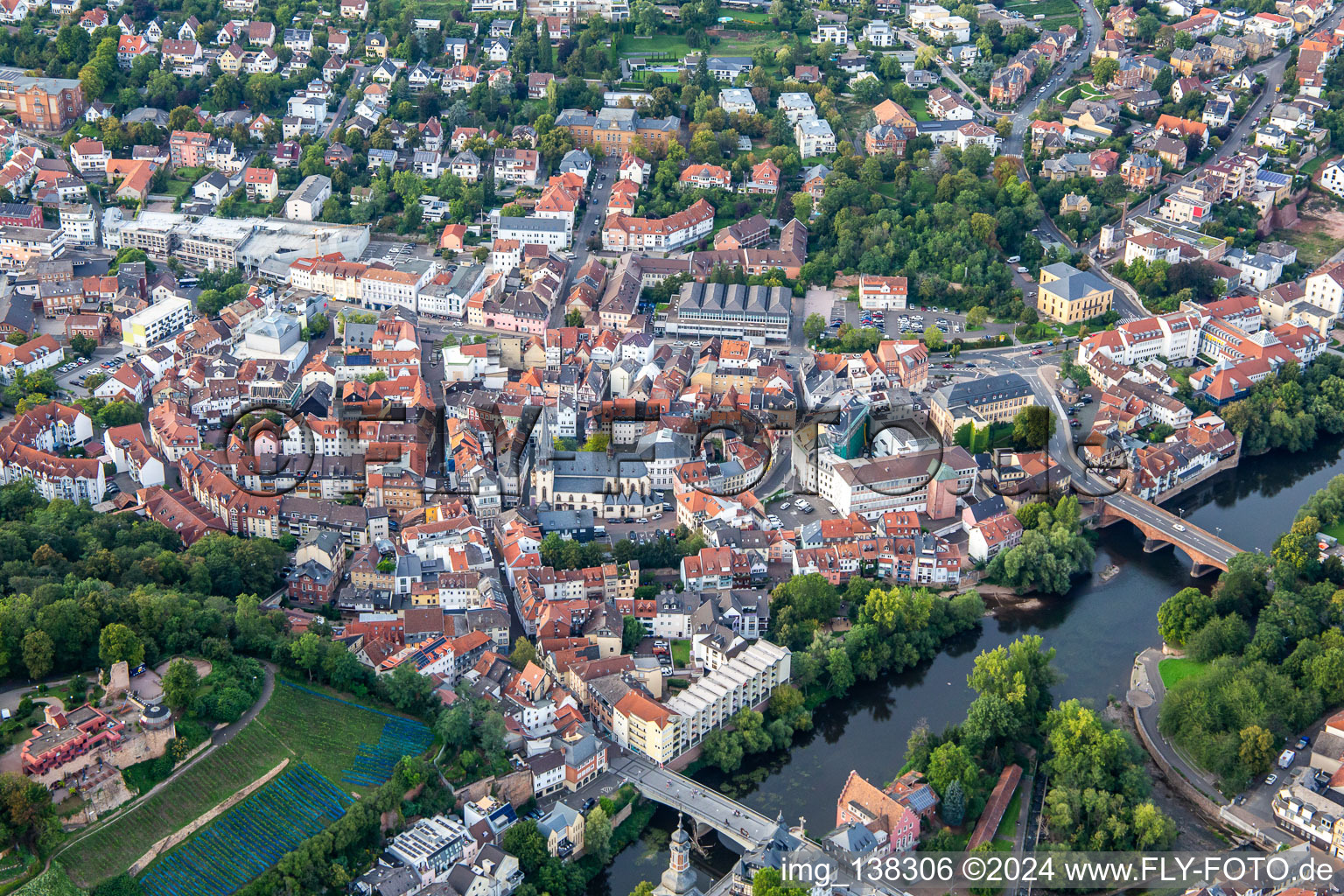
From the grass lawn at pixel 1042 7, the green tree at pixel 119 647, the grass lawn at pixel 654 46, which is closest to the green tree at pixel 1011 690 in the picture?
the green tree at pixel 119 647

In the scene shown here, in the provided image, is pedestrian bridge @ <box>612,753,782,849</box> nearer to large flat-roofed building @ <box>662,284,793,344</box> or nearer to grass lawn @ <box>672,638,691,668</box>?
grass lawn @ <box>672,638,691,668</box>

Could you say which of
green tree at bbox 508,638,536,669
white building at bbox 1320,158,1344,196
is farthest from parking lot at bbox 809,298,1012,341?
green tree at bbox 508,638,536,669

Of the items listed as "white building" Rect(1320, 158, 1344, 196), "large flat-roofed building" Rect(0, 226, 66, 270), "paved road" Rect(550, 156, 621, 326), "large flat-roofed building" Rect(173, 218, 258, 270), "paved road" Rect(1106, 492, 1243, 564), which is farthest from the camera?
"white building" Rect(1320, 158, 1344, 196)

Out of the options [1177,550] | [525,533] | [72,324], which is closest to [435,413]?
[525,533]

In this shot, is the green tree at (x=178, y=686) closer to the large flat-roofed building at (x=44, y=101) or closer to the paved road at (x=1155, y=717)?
the paved road at (x=1155, y=717)

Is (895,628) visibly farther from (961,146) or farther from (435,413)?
(961,146)

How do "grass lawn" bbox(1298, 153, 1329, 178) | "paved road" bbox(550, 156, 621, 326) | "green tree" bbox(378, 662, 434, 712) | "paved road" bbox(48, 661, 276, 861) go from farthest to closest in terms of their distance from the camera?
1. "grass lawn" bbox(1298, 153, 1329, 178)
2. "paved road" bbox(550, 156, 621, 326)
3. "green tree" bbox(378, 662, 434, 712)
4. "paved road" bbox(48, 661, 276, 861)

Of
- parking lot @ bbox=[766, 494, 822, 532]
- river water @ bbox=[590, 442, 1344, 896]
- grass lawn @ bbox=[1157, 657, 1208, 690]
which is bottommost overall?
river water @ bbox=[590, 442, 1344, 896]
